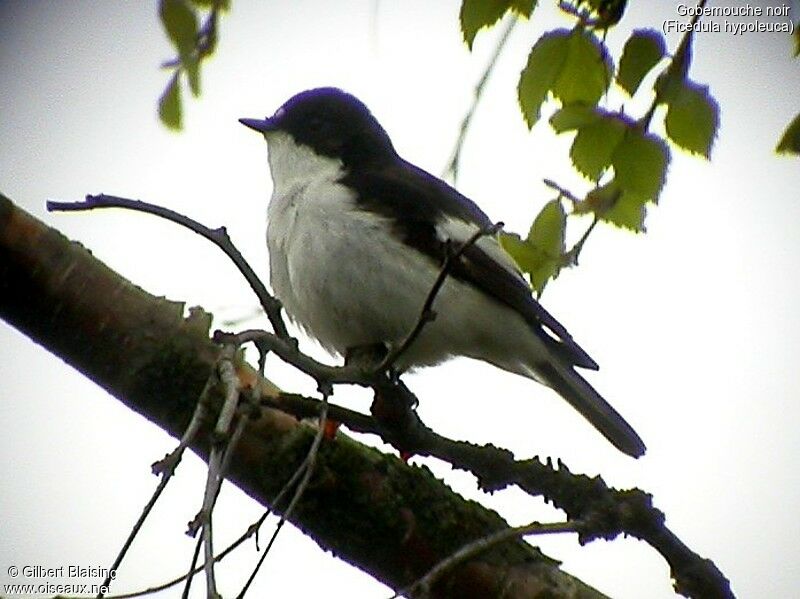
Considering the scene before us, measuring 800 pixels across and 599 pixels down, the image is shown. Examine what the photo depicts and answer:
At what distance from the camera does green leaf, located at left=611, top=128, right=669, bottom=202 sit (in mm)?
2242

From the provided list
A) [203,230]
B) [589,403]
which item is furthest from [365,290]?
[203,230]

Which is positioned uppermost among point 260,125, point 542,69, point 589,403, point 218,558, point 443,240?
point 260,125

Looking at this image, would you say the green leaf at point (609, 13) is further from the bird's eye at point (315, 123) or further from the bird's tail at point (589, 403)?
the bird's eye at point (315, 123)

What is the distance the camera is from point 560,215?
246 cm

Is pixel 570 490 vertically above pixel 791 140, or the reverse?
pixel 791 140

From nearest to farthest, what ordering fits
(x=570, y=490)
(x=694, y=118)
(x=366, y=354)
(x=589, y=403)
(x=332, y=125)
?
Result: 1. (x=694, y=118)
2. (x=570, y=490)
3. (x=366, y=354)
4. (x=589, y=403)
5. (x=332, y=125)

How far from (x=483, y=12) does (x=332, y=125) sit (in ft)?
8.04

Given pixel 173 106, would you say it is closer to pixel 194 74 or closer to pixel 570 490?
pixel 194 74

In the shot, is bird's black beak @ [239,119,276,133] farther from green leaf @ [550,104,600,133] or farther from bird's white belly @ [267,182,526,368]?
green leaf @ [550,104,600,133]

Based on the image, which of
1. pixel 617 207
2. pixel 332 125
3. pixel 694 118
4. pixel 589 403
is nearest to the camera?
pixel 694 118

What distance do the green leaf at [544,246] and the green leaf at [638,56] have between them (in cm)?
30

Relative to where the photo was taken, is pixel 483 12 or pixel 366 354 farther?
pixel 366 354

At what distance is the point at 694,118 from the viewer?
2.21 metres

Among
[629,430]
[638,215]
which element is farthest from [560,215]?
[629,430]
